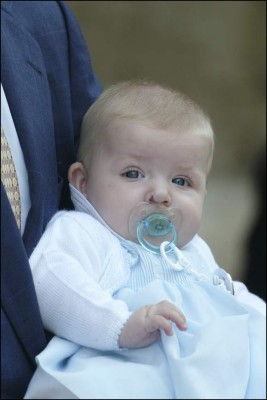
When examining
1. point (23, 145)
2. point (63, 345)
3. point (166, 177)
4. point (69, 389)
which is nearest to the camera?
point (69, 389)

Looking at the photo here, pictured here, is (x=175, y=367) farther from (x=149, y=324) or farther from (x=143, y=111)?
(x=143, y=111)

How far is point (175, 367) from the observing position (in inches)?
47.7

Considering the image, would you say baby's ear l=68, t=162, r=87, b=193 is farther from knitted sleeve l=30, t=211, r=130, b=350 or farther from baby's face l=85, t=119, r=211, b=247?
knitted sleeve l=30, t=211, r=130, b=350

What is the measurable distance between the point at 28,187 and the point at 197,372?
0.42 meters

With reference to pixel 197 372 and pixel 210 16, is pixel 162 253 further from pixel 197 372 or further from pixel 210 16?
pixel 210 16

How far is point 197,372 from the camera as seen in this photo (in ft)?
3.93

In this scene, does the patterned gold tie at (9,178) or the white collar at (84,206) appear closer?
the patterned gold tie at (9,178)

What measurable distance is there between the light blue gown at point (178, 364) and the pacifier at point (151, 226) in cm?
15

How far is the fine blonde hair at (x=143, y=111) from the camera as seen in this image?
5.10 feet

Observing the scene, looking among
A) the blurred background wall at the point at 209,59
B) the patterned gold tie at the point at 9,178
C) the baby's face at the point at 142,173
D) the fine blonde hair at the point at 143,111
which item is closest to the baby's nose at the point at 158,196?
the baby's face at the point at 142,173

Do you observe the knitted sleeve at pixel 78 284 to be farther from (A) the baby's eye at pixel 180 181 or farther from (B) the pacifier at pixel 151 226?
(A) the baby's eye at pixel 180 181

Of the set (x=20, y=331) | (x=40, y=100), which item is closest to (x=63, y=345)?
(x=20, y=331)

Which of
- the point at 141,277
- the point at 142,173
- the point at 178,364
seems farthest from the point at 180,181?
the point at 178,364

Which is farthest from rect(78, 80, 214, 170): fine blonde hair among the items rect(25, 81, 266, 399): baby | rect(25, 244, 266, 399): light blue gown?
rect(25, 244, 266, 399): light blue gown
